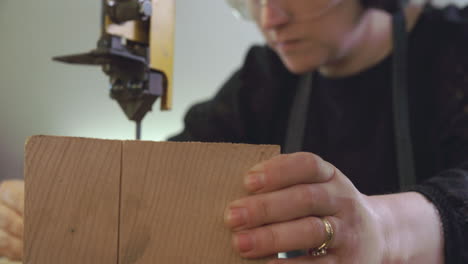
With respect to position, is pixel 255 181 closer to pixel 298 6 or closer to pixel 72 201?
pixel 72 201

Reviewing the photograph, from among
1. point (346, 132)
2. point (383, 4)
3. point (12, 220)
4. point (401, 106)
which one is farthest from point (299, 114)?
point (12, 220)

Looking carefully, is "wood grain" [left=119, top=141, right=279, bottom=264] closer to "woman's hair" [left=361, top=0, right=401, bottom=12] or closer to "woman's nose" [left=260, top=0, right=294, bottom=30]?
"woman's nose" [left=260, top=0, right=294, bottom=30]

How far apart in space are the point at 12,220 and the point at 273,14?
0.66m

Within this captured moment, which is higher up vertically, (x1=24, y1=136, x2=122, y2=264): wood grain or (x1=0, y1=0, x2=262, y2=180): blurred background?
(x1=0, y1=0, x2=262, y2=180): blurred background

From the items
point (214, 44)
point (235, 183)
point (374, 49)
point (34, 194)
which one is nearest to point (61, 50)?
point (34, 194)

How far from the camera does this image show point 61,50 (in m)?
0.64

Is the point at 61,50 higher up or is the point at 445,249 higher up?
the point at 61,50

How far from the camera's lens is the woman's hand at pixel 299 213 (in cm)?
36

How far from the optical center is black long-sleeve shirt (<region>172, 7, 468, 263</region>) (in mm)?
878

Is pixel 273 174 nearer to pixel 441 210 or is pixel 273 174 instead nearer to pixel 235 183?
pixel 235 183

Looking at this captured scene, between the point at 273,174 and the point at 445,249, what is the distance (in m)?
0.35

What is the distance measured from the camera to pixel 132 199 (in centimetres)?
38

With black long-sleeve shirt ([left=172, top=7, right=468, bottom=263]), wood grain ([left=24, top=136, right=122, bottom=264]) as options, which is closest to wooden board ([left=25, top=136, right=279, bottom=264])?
wood grain ([left=24, top=136, right=122, bottom=264])

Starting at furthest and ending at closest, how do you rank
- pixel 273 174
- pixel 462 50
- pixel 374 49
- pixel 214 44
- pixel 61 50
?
pixel 214 44 < pixel 374 49 < pixel 462 50 < pixel 61 50 < pixel 273 174
